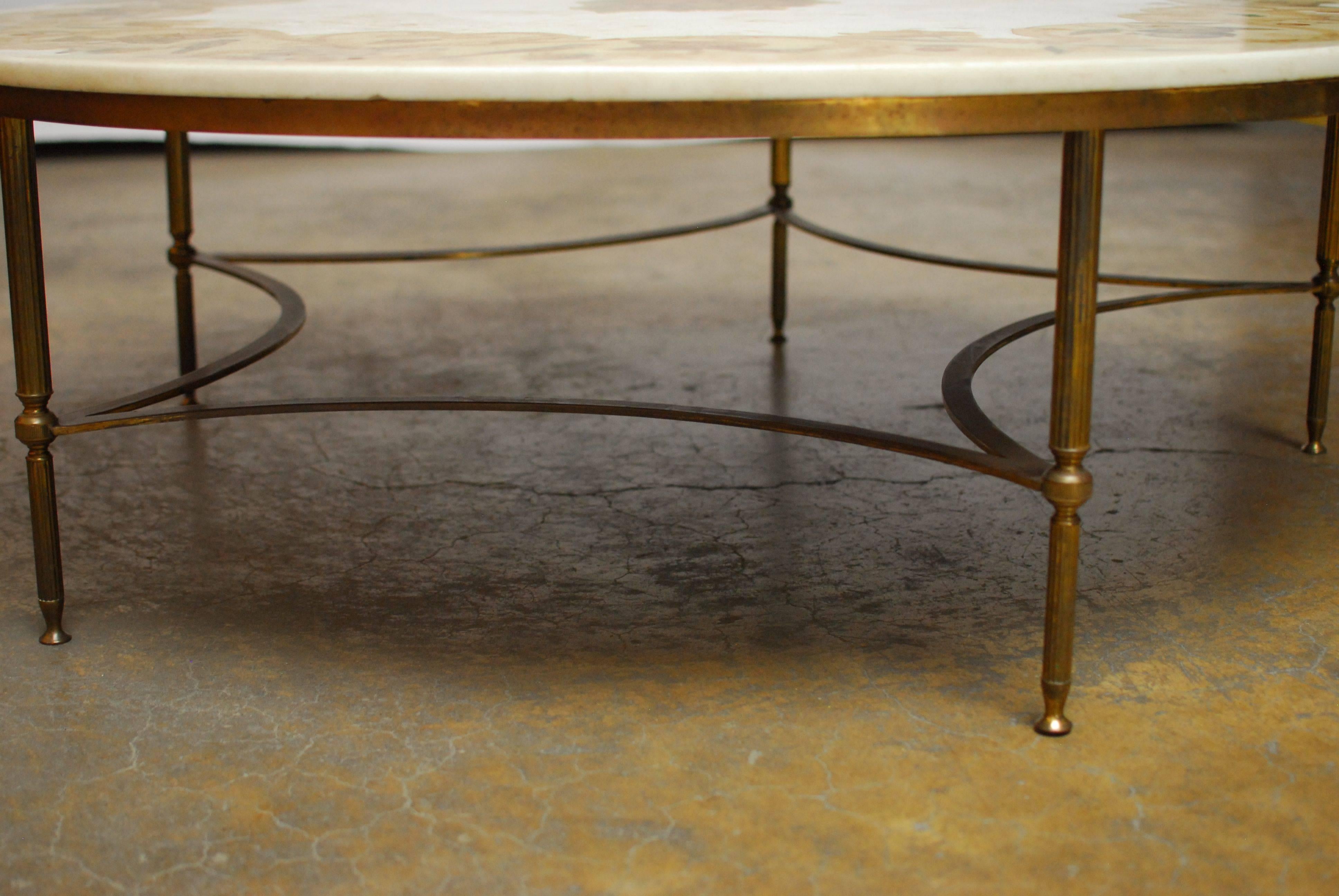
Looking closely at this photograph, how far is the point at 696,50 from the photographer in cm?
126

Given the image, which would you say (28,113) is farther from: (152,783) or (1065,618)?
(1065,618)

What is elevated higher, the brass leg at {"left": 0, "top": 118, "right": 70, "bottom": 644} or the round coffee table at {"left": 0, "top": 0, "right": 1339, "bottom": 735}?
the round coffee table at {"left": 0, "top": 0, "right": 1339, "bottom": 735}

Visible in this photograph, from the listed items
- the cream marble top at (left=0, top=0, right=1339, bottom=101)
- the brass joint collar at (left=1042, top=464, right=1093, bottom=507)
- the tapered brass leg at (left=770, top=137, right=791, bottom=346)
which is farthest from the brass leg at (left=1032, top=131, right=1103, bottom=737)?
the tapered brass leg at (left=770, top=137, right=791, bottom=346)

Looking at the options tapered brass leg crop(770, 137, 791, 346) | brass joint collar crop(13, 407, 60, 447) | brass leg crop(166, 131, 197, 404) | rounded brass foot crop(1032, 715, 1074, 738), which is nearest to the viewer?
rounded brass foot crop(1032, 715, 1074, 738)

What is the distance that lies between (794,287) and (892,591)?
1899mm

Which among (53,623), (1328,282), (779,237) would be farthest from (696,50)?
(779,237)

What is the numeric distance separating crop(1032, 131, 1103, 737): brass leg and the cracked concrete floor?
0.27ft

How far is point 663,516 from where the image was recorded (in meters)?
2.07

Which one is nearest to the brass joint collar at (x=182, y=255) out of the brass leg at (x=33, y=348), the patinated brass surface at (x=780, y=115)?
the brass leg at (x=33, y=348)

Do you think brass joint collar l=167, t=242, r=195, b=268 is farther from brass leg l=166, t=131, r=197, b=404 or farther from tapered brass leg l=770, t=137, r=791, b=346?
tapered brass leg l=770, t=137, r=791, b=346

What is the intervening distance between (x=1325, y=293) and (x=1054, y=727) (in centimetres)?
104

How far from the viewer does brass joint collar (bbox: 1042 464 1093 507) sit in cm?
135

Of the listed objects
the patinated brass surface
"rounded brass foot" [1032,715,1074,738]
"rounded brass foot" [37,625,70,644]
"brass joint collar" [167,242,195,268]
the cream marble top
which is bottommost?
"rounded brass foot" [37,625,70,644]

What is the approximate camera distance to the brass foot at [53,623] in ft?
5.45
